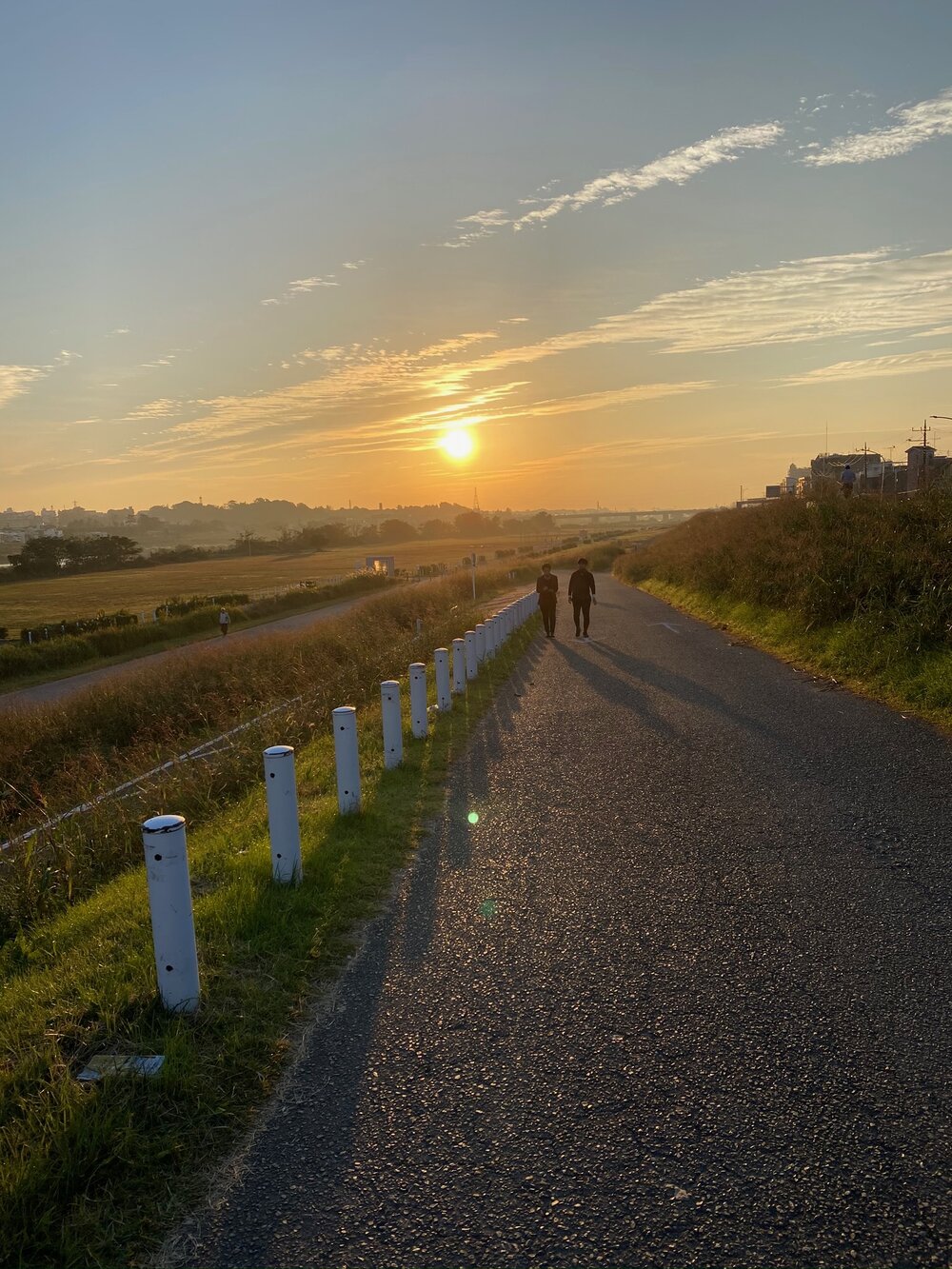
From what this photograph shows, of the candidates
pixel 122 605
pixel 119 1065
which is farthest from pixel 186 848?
pixel 122 605

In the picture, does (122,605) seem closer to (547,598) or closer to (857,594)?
(547,598)

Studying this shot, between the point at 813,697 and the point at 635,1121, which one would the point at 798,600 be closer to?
the point at 813,697

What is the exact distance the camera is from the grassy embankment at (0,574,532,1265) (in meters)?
2.67

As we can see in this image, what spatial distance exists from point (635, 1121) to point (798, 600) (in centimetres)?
1404

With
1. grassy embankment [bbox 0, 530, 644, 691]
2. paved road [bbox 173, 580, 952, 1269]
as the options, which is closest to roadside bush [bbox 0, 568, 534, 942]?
paved road [bbox 173, 580, 952, 1269]

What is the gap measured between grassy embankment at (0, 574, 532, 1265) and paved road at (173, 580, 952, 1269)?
244 millimetres

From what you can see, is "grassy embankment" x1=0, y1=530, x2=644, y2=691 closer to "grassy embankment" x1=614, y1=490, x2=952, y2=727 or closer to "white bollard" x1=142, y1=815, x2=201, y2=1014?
"grassy embankment" x1=614, y1=490, x2=952, y2=727

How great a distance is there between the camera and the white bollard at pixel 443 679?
10.8 meters

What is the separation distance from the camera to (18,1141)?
2.82 m

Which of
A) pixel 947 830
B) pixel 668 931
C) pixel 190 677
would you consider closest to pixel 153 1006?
pixel 668 931

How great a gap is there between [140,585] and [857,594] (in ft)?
229

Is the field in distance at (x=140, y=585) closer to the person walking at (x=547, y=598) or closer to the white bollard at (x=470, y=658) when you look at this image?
the person walking at (x=547, y=598)

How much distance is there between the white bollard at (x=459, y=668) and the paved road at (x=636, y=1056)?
569 centimetres

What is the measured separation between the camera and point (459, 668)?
12555 mm
